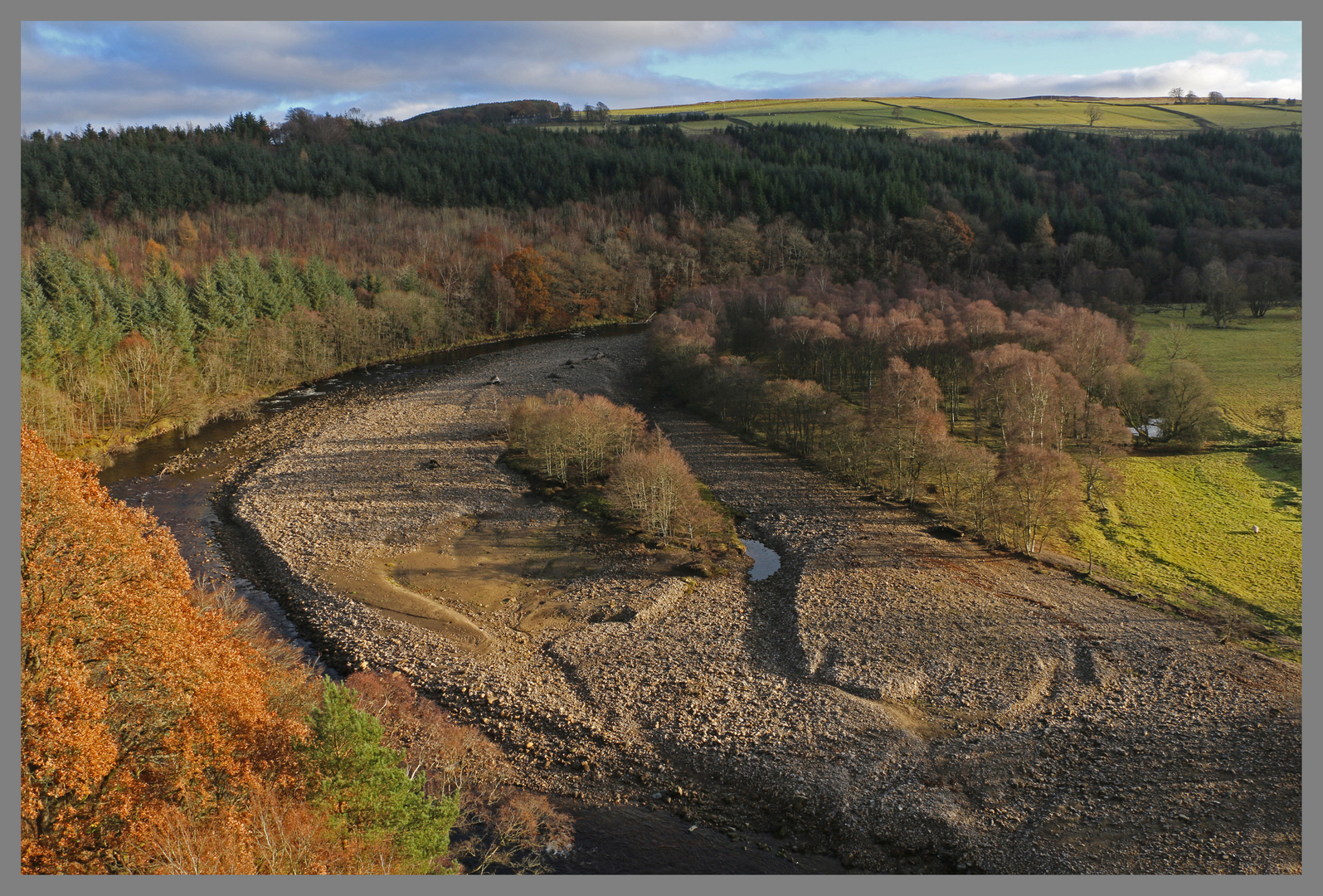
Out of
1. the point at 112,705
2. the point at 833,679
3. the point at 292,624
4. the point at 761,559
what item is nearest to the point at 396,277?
the point at 292,624

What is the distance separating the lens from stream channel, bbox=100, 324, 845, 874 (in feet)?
70.0

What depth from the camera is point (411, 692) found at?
1121 inches

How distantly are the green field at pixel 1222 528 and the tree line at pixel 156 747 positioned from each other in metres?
32.7

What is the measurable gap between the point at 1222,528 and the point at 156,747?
156 ft

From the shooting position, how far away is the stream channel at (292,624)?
21.3 meters

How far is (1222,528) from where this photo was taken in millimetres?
Result: 41375

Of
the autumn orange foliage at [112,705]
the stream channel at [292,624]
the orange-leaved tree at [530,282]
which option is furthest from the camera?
the orange-leaved tree at [530,282]

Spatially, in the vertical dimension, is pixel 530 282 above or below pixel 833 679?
above

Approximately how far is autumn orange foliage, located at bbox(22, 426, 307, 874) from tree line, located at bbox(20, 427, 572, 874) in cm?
4

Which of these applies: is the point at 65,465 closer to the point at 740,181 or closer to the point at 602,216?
the point at 602,216

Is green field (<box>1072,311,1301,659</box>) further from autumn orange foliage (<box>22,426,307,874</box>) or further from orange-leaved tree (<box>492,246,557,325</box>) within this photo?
orange-leaved tree (<box>492,246,557,325</box>)

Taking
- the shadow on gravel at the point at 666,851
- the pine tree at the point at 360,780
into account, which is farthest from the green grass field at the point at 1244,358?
the pine tree at the point at 360,780

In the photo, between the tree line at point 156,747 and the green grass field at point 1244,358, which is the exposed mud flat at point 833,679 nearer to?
the tree line at point 156,747

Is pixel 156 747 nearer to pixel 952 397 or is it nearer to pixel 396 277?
pixel 952 397
